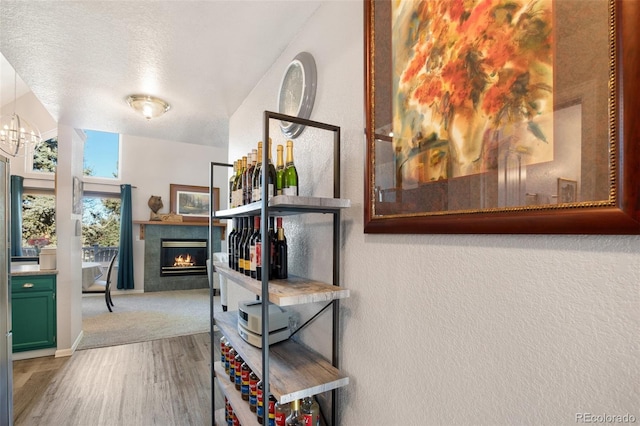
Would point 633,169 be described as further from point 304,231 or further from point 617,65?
point 304,231

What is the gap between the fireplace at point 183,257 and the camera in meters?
6.68

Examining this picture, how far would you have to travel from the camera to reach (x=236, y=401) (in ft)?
A: 5.64

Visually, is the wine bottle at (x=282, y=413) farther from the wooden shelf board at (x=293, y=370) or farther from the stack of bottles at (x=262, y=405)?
the wooden shelf board at (x=293, y=370)

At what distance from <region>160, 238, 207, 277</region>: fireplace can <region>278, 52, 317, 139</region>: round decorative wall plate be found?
5771 mm

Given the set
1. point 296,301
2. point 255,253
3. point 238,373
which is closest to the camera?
point 296,301

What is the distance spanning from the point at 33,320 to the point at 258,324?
3350 mm

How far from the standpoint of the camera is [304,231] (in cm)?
173

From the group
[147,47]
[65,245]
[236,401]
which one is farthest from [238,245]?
[65,245]

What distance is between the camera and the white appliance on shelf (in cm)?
158

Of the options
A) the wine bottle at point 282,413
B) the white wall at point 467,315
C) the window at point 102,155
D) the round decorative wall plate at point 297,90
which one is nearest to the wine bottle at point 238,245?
the white wall at point 467,315

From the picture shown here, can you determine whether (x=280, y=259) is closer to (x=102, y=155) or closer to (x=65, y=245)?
(x=65, y=245)

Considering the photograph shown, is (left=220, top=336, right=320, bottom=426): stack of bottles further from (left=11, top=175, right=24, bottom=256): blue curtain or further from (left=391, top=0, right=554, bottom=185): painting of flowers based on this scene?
(left=11, top=175, right=24, bottom=256): blue curtain

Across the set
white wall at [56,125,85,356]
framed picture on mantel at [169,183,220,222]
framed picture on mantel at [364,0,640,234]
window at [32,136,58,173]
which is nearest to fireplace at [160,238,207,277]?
framed picture on mantel at [169,183,220,222]

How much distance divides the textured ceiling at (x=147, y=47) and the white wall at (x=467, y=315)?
1.38 feet
